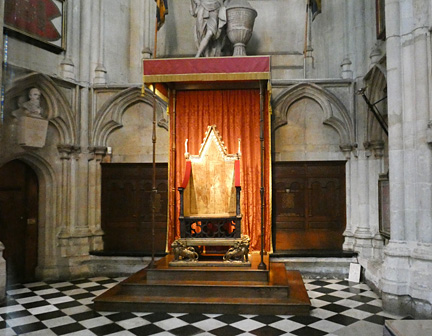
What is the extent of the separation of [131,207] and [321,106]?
12.9 feet

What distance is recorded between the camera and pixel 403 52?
488 cm

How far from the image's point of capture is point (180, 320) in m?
4.56

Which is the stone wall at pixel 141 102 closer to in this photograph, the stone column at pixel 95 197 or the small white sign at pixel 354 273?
the stone column at pixel 95 197

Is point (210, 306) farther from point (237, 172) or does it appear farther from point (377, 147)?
point (377, 147)

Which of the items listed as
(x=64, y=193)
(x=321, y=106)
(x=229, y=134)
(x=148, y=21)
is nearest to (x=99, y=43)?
(x=148, y=21)

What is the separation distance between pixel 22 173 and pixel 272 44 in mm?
5271

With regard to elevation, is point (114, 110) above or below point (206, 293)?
above

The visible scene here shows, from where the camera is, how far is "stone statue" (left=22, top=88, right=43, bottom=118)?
6.34 metres

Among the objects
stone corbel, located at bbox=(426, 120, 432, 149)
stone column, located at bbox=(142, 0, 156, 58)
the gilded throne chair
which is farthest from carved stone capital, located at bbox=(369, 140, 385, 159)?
stone column, located at bbox=(142, 0, 156, 58)

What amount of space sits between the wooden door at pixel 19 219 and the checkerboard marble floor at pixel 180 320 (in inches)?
39.8

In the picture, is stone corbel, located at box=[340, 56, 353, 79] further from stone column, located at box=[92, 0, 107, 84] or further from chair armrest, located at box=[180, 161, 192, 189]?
stone column, located at box=[92, 0, 107, 84]

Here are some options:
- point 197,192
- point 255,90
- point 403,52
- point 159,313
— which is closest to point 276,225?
point 197,192

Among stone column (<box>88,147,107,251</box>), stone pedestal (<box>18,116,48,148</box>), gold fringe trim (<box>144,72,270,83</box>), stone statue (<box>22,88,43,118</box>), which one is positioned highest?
gold fringe trim (<box>144,72,270,83</box>)

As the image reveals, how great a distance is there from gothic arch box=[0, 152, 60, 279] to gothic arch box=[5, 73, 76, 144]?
0.63 m
